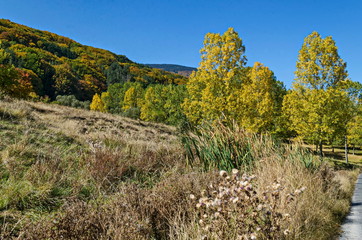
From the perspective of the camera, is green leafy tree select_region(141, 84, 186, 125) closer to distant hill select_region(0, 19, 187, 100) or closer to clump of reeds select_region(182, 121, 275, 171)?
distant hill select_region(0, 19, 187, 100)

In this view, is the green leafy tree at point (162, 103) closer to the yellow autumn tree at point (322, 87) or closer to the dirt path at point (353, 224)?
the yellow autumn tree at point (322, 87)

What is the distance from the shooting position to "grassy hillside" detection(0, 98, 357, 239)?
2531 mm

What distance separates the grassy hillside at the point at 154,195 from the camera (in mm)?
2531

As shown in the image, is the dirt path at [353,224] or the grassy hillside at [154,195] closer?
the grassy hillside at [154,195]

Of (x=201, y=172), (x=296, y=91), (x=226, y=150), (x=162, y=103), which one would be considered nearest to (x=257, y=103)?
(x=296, y=91)

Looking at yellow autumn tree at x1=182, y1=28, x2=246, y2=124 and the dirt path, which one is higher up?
yellow autumn tree at x1=182, y1=28, x2=246, y2=124

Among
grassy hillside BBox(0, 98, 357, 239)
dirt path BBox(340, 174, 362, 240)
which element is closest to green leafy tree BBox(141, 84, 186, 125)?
grassy hillside BBox(0, 98, 357, 239)

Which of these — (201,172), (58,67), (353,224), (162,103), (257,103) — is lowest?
(353,224)

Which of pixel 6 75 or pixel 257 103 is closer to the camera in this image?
pixel 6 75

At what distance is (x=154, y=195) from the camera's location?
3514 mm

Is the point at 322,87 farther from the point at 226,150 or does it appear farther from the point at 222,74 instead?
the point at 226,150

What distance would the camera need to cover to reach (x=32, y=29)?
115 m

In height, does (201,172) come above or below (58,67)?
Result: below

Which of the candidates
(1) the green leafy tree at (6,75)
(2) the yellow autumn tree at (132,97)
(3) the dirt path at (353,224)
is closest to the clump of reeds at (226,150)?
(3) the dirt path at (353,224)
